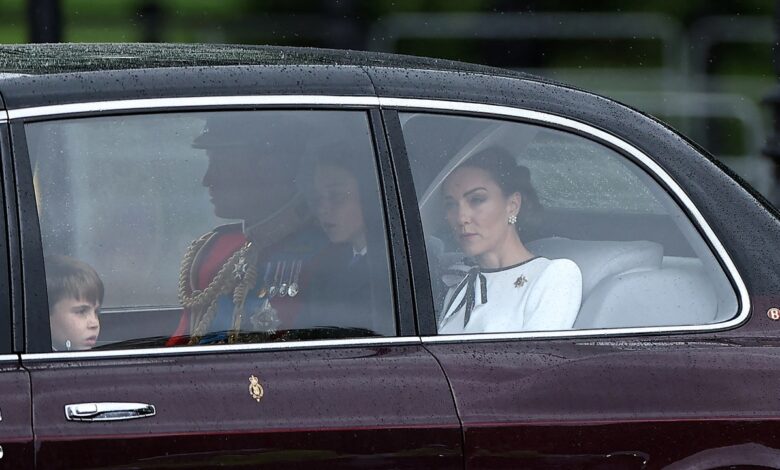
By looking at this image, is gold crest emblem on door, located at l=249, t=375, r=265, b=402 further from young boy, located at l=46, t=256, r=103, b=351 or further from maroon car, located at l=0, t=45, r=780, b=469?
young boy, located at l=46, t=256, r=103, b=351

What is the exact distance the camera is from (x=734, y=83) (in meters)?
10.0

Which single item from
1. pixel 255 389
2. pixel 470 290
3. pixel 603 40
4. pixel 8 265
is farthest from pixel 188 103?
pixel 603 40

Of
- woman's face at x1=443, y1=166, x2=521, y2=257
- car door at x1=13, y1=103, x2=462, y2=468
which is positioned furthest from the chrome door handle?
woman's face at x1=443, y1=166, x2=521, y2=257

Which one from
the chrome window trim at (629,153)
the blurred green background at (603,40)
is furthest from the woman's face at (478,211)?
the blurred green background at (603,40)

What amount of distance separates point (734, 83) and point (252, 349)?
7.60m

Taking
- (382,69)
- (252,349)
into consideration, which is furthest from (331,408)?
(382,69)

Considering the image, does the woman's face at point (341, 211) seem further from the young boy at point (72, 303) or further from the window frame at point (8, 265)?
the window frame at point (8, 265)

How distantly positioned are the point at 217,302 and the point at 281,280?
0.47 ft

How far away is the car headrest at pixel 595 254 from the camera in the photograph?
3297 mm

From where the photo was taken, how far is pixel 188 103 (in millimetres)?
3033

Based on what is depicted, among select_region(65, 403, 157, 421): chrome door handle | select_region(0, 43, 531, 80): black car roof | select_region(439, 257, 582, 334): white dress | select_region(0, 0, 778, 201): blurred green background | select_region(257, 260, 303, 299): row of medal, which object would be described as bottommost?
select_region(65, 403, 157, 421): chrome door handle

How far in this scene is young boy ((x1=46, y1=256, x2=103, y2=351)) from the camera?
9.55 ft

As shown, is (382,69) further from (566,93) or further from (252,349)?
(252,349)

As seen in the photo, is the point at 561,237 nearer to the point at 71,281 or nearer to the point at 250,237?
the point at 250,237
